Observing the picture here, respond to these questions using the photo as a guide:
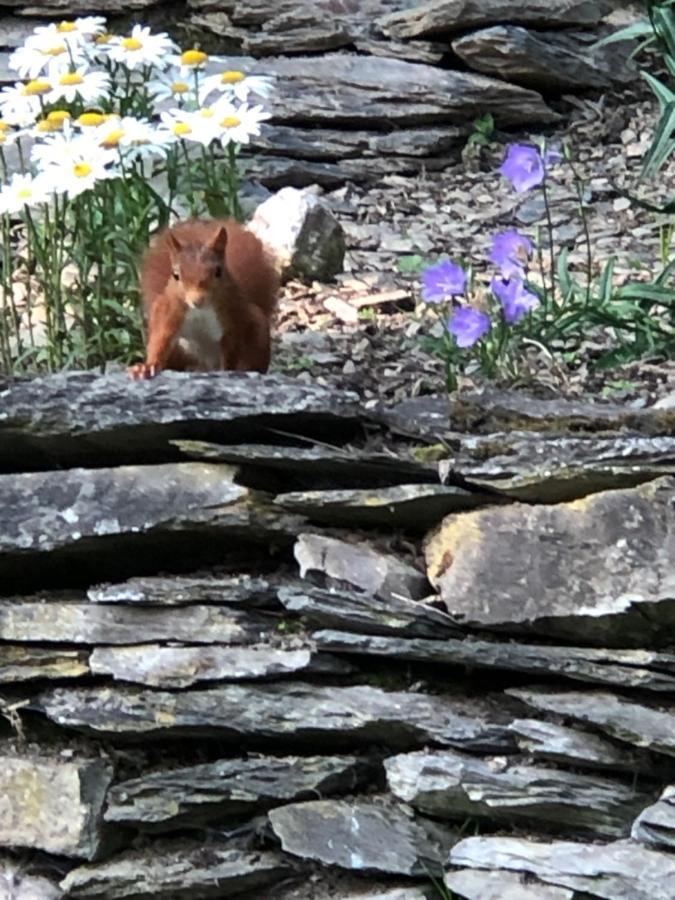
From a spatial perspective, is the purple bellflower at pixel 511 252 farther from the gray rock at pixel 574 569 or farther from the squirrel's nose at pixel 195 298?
the gray rock at pixel 574 569

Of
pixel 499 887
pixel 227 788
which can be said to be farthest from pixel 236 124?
pixel 499 887

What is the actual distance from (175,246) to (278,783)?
43.4 inches

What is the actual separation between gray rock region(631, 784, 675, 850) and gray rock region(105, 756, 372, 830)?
56 centimetres

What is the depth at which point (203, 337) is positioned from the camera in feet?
11.1

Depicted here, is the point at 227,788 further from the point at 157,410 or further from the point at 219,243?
the point at 219,243

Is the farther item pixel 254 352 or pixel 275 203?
pixel 275 203

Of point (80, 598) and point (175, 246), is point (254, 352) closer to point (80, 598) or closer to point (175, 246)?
point (175, 246)

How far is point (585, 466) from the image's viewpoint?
2.88m

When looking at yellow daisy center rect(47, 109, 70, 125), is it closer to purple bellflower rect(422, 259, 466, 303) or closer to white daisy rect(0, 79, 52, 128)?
white daisy rect(0, 79, 52, 128)

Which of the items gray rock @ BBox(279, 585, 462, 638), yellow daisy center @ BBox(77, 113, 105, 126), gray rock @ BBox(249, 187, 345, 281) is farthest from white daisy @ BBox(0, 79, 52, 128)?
gray rock @ BBox(279, 585, 462, 638)

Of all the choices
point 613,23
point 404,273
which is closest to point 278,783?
point 404,273

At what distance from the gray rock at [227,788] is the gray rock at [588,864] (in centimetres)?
31

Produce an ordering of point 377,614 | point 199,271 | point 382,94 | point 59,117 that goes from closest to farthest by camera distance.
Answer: point 377,614 < point 199,271 < point 59,117 < point 382,94

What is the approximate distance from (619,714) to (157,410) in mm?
1047
